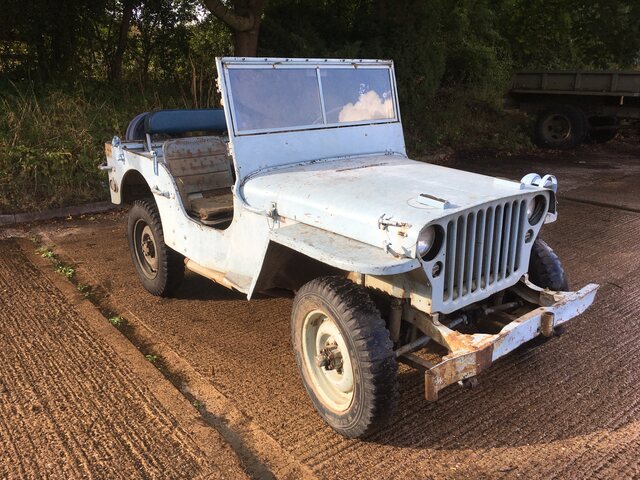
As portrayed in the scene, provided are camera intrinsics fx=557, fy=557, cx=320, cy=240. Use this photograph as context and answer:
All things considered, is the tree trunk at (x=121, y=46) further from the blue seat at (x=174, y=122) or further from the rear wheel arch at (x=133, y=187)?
the rear wheel arch at (x=133, y=187)

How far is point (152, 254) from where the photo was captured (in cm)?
443

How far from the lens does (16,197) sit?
21.8ft

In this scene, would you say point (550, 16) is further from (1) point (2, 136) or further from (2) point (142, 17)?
(1) point (2, 136)

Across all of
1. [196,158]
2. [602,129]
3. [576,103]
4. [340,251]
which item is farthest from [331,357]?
[602,129]

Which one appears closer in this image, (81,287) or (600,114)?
(81,287)

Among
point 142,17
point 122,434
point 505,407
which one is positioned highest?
point 142,17

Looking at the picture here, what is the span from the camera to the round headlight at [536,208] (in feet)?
9.76

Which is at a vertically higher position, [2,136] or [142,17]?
[142,17]

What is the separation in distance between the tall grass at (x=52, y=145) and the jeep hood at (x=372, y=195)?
4.55 meters

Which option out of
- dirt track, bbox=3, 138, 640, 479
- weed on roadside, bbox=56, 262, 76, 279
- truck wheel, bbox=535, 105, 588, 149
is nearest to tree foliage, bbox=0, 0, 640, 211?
truck wheel, bbox=535, 105, 588, 149

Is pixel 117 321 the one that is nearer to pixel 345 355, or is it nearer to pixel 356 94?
pixel 345 355

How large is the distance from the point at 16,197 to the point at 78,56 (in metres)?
4.30

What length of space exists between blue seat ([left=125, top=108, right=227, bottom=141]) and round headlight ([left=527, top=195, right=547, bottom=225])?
2905mm

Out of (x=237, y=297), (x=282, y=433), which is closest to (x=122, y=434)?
(x=282, y=433)
